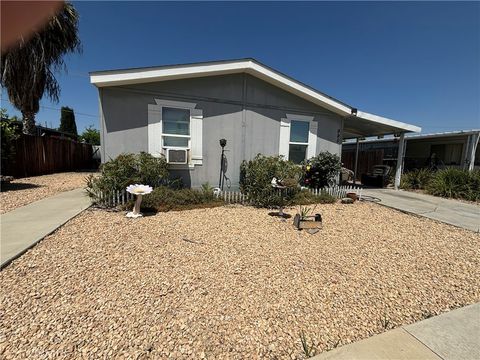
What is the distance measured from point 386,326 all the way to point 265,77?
6962mm

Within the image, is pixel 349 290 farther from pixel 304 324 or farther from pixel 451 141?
pixel 451 141

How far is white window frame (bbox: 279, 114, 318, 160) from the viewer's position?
7840mm

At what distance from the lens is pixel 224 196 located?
6.58 metres

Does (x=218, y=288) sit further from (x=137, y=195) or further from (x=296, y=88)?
(x=296, y=88)

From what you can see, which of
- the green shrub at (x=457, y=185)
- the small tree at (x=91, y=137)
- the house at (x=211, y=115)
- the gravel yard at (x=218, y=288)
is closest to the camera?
the gravel yard at (x=218, y=288)

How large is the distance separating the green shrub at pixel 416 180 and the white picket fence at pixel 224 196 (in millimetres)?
4441

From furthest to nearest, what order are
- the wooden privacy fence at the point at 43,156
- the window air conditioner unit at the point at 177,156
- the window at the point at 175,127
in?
the wooden privacy fence at the point at 43,156 → the window at the point at 175,127 → the window air conditioner unit at the point at 177,156

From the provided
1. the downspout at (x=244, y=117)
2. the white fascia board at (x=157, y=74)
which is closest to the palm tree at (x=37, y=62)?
the white fascia board at (x=157, y=74)

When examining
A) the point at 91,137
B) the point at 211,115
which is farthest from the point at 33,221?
the point at 91,137

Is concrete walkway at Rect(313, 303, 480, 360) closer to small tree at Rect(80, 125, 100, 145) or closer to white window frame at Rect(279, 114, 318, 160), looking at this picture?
white window frame at Rect(279, 114, 318, 160)

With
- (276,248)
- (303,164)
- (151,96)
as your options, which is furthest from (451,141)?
(151,96)

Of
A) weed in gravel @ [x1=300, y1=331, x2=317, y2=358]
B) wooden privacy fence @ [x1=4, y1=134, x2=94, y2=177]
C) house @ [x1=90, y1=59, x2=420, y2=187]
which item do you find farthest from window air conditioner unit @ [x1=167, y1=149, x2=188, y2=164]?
wooden privacy fence @ [x1=4, y1=134, x2=94, y2=177]

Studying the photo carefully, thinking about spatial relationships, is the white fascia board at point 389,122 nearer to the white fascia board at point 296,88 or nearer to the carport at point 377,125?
the carport at point 377,125

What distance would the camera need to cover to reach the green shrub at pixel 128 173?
554cm
